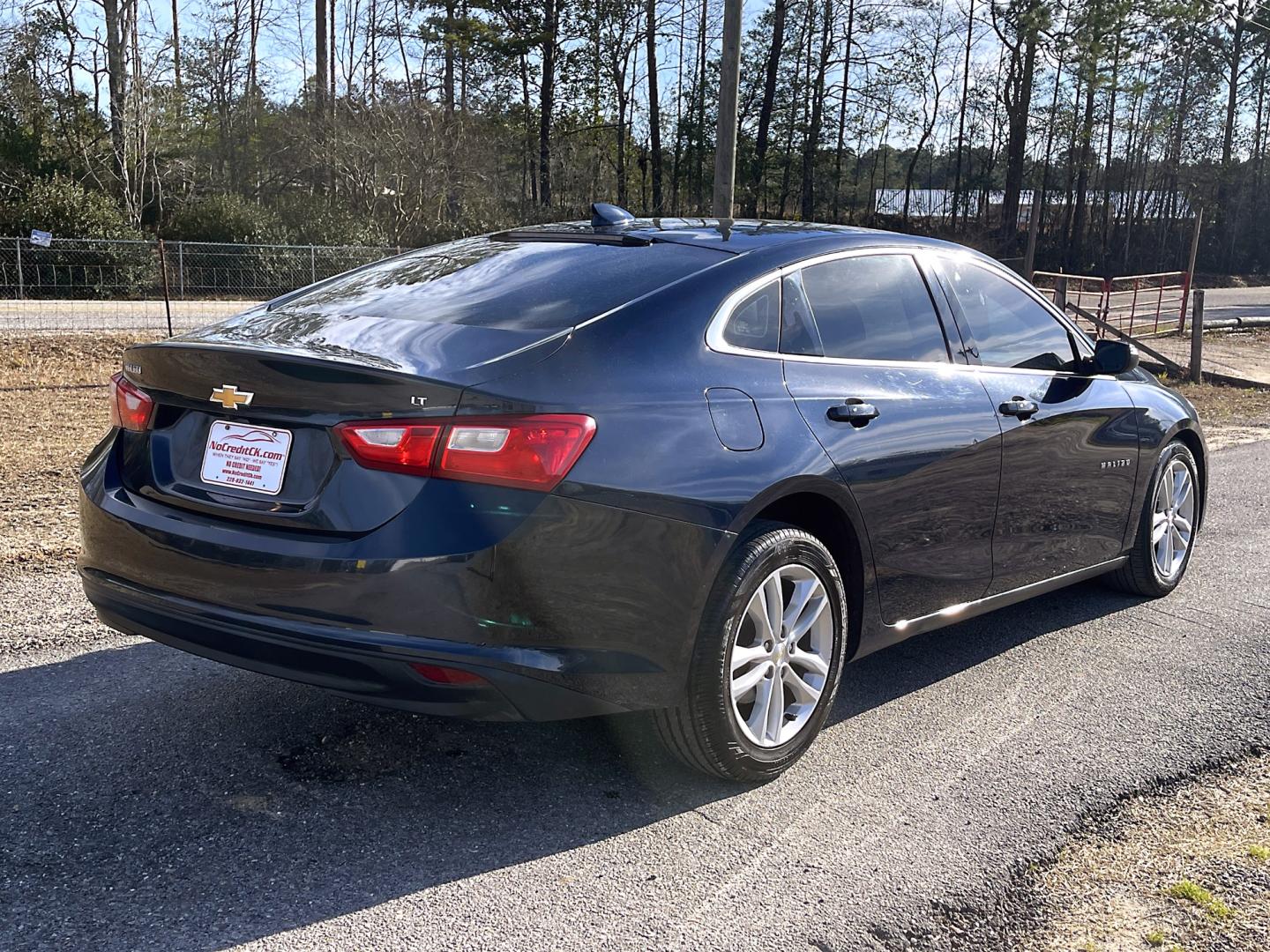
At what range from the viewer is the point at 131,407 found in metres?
3.35

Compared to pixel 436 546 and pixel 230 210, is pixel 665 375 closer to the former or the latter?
pixel 436 546

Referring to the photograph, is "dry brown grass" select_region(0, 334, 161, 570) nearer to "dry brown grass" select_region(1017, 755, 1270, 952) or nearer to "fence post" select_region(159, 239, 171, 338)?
"fence post" select_region(159, 239, 171, 338)

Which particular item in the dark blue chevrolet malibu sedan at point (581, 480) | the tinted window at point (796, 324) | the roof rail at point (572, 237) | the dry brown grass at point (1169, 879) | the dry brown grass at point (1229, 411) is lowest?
the dry brown grass at point (1229, 411)

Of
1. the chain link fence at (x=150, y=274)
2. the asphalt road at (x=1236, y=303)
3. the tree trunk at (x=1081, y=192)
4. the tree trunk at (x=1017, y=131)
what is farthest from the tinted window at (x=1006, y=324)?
the tree trunk at (x=1081, y=192)

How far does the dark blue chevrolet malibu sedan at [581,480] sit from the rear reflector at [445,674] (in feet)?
0.07

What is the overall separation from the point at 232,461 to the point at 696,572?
1.25 meters

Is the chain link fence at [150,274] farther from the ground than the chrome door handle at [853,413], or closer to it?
closer to it

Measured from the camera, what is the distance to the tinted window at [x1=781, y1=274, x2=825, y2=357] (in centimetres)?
358

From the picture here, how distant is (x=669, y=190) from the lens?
47.5m

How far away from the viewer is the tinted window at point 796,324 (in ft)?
11.7

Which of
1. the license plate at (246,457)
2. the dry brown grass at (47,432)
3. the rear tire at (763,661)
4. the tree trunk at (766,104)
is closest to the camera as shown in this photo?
the license plate at (246,457)

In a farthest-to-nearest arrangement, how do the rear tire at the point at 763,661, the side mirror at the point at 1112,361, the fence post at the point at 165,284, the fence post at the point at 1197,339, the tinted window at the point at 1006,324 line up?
1. the fence post at the point at 165,284
2. the fence post at the point at 1197,339
3. the side mirror at the point at 1112,361
4. the tinted window at the point at 1006,324
5. the rear tire at the point at 763,661

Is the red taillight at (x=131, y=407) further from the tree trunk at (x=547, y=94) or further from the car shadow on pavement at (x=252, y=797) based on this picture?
the tree trunk at (x=547, y=94)

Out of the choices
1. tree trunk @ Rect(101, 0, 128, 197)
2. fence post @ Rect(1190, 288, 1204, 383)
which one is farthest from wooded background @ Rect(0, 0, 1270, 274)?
fence post @ Rect(1190, 288, 1204, 383)
